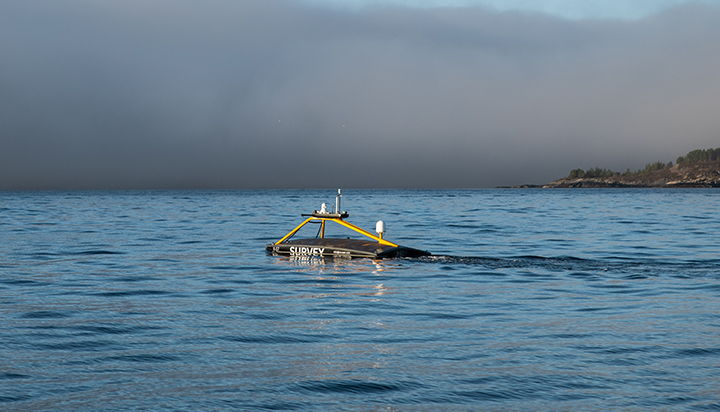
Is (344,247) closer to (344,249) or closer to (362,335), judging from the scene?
(344,249)

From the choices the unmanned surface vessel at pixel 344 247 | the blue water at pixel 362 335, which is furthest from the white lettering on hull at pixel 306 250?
the blue water at pixel 362 335

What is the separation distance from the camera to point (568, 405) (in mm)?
9086

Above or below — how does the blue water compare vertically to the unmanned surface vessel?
below

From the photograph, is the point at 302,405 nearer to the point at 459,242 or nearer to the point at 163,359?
the point at 163,359

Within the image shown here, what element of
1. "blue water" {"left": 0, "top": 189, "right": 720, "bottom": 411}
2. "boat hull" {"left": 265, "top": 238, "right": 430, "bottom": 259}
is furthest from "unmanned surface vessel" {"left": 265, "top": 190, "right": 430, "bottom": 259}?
"blue water" {"left": 0, "top": 189, "right": 720, "bottom": 411}

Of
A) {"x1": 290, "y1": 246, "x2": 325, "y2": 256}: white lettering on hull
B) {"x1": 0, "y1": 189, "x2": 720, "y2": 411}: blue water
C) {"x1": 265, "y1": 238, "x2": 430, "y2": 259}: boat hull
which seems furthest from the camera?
{"x1": 290, "y1": 246, "x2": 325, "y2": 256}: white lettering on hull

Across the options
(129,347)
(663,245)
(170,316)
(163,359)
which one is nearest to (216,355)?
(163,359)

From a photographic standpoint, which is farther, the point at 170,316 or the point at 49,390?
the point at 170,316

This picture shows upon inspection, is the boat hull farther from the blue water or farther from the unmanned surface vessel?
the blue water

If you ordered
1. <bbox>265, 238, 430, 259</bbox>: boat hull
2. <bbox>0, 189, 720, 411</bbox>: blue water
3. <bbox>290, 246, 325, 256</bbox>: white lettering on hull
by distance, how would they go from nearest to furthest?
<bbox>0, 189, 720, 411</bbox>: blue water < <bbox>265, 238, 430, 259</bbox>: boat hull < <bbox>290, 246, 325, 256</bbox>: white lettering on hull

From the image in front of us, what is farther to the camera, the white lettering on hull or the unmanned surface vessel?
the white lettering on hull

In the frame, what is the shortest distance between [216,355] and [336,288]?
933 cm

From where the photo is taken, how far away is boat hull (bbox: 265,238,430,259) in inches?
1131

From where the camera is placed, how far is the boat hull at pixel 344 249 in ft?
94.2
